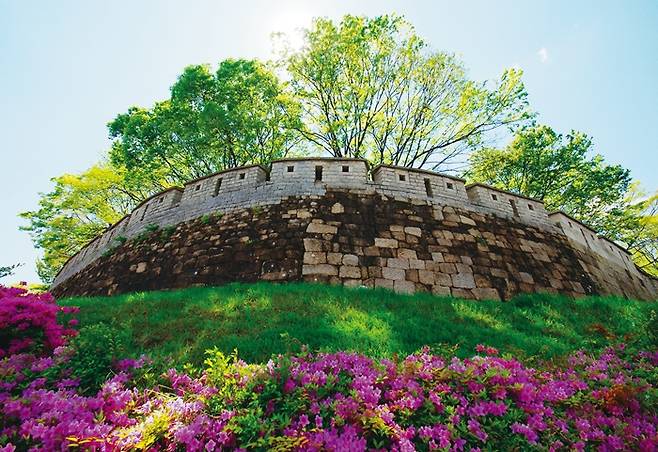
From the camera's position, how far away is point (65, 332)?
3.72 m

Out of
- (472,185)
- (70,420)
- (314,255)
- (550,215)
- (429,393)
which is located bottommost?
(70,420)

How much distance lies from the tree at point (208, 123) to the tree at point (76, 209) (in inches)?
79.6

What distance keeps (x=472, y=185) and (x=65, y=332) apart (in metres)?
9.97

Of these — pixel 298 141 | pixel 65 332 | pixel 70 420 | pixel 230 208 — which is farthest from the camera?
pixel 298 141

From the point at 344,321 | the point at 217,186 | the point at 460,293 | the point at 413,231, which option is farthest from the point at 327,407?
the point at 217,186

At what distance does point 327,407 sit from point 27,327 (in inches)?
144

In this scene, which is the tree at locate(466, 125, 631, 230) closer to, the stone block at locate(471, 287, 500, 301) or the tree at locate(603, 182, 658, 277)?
the tree at locate(603, 182, 658, 277)

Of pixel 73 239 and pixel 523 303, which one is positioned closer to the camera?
pixel 523 303

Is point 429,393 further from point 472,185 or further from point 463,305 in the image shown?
point 472,185

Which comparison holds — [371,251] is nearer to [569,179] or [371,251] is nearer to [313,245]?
[313,245]

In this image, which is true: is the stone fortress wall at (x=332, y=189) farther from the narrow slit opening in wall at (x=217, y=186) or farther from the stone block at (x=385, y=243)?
the stone block at (x=385, y=243)

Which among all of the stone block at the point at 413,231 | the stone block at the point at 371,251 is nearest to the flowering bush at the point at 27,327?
the stone block at the point at 371,251

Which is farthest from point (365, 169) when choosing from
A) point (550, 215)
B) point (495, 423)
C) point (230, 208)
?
point (495, 423)

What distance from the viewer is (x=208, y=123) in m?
12.0
